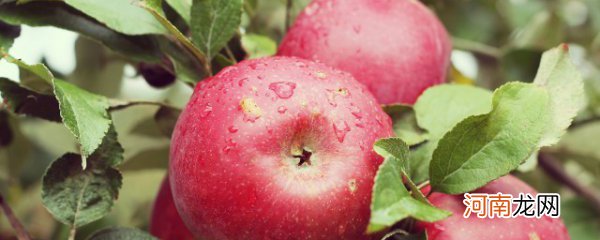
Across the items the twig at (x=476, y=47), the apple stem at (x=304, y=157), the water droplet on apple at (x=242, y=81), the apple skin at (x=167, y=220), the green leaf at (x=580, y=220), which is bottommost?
the green leaf at (x=580, y=220)

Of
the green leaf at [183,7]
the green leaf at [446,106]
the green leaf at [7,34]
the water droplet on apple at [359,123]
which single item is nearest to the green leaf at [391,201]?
the water droplet on apple at [359,123]

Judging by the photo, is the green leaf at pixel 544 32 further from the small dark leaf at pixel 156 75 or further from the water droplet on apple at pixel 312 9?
the small dark leaf at pixel 156 75

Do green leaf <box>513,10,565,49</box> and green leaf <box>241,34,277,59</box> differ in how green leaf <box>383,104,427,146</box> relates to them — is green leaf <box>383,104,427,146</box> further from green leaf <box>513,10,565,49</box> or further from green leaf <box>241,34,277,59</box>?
green leaf <box>513,10,565,49</box>

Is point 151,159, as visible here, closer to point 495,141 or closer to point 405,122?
point 405,122

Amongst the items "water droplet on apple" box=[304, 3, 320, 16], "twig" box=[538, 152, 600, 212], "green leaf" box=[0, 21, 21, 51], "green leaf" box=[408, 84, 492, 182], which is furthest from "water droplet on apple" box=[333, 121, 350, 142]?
"twig" box=[538, 152, 600, 212]

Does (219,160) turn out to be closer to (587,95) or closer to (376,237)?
(376,237)

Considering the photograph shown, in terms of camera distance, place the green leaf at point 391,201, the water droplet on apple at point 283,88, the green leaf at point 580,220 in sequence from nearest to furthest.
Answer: the green leaf at point 391,201 → the water droplet on apple at point 283,88 → the green leaf at point 580,220
